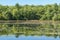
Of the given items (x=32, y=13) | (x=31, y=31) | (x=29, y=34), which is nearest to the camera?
(x=29, y=34)

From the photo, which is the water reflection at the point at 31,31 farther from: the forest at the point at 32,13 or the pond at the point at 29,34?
the forest at the point at 32,13

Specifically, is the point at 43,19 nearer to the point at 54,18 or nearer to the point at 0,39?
the point at 54,18

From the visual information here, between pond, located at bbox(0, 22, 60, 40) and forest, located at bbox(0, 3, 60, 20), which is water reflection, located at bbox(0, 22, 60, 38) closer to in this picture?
pond, located at bbox(0, 22, 60, 40)

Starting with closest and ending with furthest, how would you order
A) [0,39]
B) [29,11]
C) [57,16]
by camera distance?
1. [0,39]
2. [57,16]
3. [29,11]

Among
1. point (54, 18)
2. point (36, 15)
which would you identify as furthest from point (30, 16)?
point (54, 18)

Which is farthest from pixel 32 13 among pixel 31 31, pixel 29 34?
pixel 29 34

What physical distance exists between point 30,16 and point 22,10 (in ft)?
10.2

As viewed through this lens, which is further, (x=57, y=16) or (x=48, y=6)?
(x=48, y=6)

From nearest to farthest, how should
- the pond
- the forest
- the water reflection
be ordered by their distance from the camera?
1. the pond
2. the water reflection
3. the forest

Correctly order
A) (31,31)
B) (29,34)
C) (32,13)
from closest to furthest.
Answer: (29,34)
(31,31)
(32,13)

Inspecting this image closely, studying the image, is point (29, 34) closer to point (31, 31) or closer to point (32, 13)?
point (31, 31)

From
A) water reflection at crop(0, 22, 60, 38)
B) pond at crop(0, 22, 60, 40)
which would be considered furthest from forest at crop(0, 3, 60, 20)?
pond at crop(0, 22, 60, 40)

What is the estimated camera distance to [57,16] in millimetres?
42062

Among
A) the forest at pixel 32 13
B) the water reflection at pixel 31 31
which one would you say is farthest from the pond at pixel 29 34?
the forest at pixel 32 13
